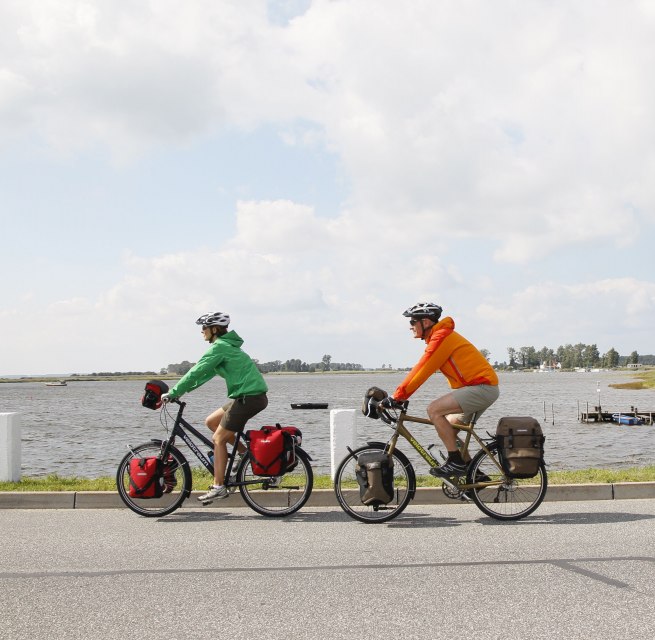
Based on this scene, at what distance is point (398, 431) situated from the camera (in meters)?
7.45

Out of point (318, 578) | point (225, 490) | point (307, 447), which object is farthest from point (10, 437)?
point (307, 447)

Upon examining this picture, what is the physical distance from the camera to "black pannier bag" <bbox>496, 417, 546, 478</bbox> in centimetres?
713

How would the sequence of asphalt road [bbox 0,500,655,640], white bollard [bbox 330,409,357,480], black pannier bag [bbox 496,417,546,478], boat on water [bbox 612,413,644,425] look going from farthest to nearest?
boat on water [bbox 612,413,644,425]
white bollard [bbox 330,409,357,480]
black pannier bag [bbox 496,417,546,478]
asphalt road [bbox 0,500,655,640]

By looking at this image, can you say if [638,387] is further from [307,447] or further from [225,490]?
[225,490]

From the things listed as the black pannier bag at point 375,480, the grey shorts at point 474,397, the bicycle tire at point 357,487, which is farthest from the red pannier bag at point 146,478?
the grey shorts at point 474,397

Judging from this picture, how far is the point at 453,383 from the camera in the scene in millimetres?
7387

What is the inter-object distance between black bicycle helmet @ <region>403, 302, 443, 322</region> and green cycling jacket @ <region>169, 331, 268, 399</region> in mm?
1646

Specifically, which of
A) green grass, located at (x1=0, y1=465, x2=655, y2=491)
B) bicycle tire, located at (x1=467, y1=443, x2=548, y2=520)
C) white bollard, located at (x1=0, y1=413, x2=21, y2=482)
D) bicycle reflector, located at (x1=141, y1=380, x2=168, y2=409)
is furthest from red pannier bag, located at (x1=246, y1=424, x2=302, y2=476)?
white bollard, located at (x1=0, y1=413, x2=21, y2=482)

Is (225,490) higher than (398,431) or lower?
lower

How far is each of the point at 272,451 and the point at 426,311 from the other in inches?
81.2

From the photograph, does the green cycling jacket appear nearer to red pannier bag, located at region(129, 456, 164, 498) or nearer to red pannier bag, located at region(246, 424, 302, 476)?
red pannier bag, located at region(246, 424, 302, 476)

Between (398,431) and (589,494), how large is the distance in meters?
2.63

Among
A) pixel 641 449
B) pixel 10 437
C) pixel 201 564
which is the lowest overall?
pixel 641 449

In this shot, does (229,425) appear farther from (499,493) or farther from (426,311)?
(499,493)
